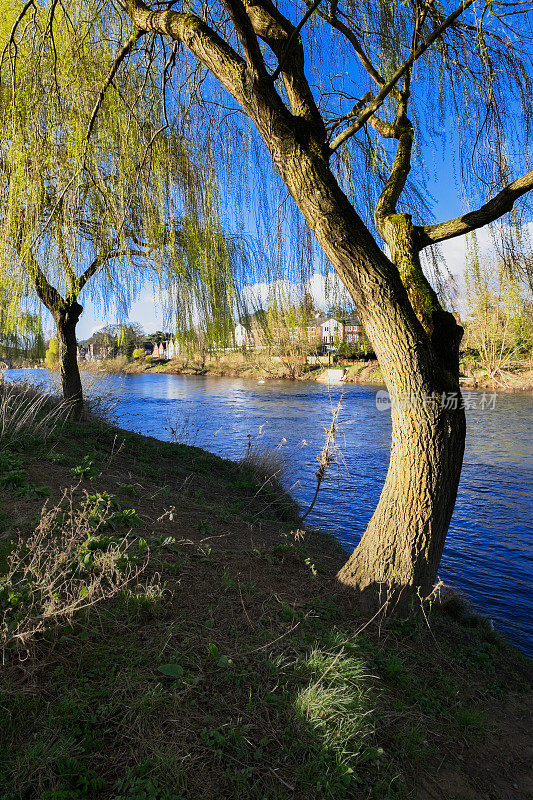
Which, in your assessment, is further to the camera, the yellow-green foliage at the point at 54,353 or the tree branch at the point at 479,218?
the yellow-green foliage at the point at 54,353

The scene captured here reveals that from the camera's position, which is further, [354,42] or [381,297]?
[354,42]

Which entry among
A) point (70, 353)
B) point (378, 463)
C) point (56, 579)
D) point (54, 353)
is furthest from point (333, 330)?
point (54, 353)

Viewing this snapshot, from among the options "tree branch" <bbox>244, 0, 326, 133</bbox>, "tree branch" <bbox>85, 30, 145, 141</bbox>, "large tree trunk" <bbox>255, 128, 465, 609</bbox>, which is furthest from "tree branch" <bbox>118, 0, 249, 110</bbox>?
"large tree trunk" <bbox>255, 128, 465, 609</bbox>

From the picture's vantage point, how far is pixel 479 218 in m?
3.37

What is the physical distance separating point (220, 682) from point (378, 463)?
10.6 meters

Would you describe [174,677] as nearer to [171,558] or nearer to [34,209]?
[171,558]

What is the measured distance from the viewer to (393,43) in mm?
3990

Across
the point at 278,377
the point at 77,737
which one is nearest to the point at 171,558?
the point at 77,737

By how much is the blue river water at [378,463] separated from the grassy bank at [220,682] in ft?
6.89

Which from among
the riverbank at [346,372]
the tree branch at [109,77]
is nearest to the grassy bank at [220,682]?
the tree branch at [109,77]

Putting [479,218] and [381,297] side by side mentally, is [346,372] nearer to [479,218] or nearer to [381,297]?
[479,218]

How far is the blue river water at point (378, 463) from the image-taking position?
641cm

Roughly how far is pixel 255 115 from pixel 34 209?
1.64 m

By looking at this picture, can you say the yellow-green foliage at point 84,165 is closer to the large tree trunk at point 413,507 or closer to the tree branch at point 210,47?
the tree branch at point 210,47
